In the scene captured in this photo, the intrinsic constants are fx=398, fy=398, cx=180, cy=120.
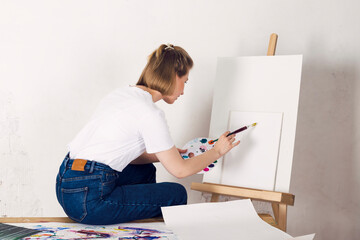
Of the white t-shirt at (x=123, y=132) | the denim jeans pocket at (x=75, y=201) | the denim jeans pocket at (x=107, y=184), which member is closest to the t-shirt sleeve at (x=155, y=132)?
the white t-shirt at (x=123, y=132)

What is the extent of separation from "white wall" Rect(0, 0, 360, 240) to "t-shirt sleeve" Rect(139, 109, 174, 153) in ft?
3.35

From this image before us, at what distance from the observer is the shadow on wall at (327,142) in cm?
253

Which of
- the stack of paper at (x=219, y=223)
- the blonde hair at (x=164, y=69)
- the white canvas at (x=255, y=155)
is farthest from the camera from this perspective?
the white canvas at (x=255, y=155)

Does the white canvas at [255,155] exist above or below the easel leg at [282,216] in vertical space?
above

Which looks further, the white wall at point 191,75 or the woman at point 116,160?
the white wall at point 191,75

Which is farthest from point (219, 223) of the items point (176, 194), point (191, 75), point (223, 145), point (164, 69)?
point (191, 75)

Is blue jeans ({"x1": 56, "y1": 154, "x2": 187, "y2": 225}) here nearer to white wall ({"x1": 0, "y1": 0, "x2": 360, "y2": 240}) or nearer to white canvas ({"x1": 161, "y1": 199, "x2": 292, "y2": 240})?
white canvas ({"x1": 161, "y1": 199, "x2": 292, "y2": 240})

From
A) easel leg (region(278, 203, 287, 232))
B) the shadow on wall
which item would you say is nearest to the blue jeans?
easel leg (region(278, 203, 287, 232))

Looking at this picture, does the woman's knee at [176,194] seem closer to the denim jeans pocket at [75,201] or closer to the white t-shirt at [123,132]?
the white t-shirt at [123,132]

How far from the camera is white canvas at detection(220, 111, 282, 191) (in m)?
1.85

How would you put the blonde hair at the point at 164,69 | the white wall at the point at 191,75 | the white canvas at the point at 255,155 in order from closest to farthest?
the blonde hair at the point at 164,69 → the white canvas at the point at 255,155 → the white wall at the point at 191,75

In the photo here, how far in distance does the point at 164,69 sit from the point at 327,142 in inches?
53.4

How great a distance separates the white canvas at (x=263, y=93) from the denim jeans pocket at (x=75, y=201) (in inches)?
27.0

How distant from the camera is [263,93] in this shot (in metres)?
1.95
